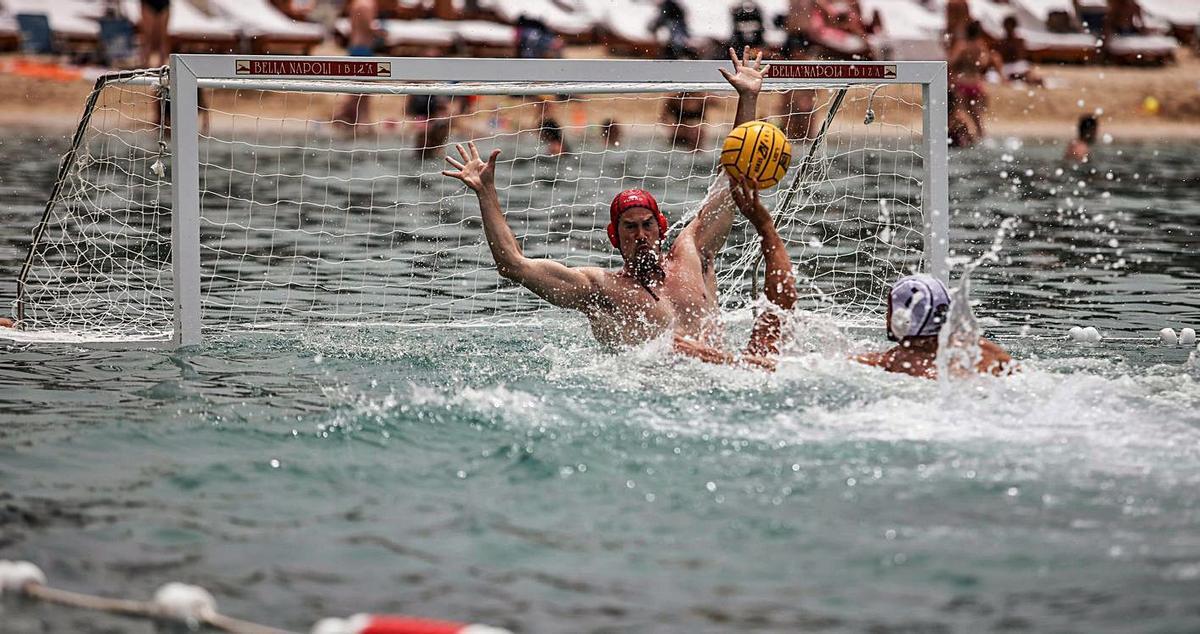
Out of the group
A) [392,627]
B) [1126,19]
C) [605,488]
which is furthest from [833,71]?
[1126,19]

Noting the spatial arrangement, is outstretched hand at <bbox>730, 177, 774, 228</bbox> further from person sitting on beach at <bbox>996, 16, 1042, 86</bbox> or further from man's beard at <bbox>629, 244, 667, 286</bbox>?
person sitting on beach at <bbox>996, 16, 1042, 86</bbox>

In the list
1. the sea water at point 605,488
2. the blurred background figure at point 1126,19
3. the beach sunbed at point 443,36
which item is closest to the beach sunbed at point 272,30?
the beach sunbed at point 443,36

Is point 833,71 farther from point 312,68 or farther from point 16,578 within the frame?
point 16,578

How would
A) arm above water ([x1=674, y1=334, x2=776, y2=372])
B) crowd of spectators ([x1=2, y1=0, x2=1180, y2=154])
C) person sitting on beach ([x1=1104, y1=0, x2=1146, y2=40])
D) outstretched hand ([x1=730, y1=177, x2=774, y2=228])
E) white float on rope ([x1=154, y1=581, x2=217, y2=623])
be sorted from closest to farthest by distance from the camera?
white float on rope ([x1=154, y1=581, x2=217, y2=623]) → outstretched hand ([x1=730, y1=177, x2=774, y2=228]) → arm above water ([x1=674, y1=334, x2=776, y2=372]) → crowd of spectators ([x1=2, y1=0, x2=1180, y2=154]) → person sitting on beach ([x1=1104, y1=0, x2=1146, y2=40])

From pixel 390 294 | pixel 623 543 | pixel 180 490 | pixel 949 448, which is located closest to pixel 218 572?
pixel 180 490

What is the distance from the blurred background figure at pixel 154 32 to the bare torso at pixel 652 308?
59.5 feet

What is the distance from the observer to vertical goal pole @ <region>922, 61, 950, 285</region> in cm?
886

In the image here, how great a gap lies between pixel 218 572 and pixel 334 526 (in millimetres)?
507

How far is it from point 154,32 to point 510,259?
60.8 ft

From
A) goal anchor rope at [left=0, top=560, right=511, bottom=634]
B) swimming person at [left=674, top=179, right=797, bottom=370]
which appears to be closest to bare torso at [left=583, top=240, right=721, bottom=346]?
swimming person at [left=674, top=179, right=797, bottom=370]

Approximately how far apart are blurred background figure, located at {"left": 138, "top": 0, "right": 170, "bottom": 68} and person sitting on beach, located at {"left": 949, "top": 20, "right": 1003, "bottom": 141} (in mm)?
12540

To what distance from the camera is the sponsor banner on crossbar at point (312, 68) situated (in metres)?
8.00

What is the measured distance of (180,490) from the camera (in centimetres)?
543

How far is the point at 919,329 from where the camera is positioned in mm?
6465
